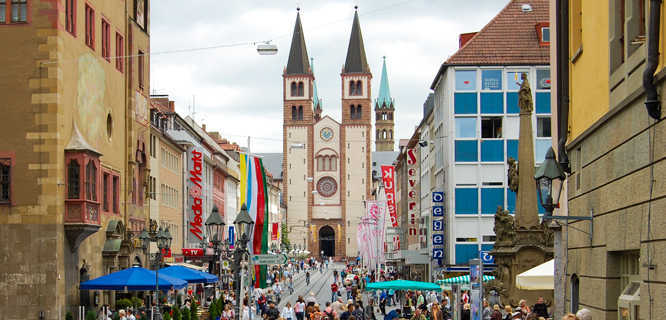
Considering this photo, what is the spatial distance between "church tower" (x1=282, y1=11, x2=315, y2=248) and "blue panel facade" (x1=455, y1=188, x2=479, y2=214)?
99207 mm

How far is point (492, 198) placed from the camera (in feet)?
190

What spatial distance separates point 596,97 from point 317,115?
578ft

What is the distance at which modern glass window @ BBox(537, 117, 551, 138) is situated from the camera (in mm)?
57281

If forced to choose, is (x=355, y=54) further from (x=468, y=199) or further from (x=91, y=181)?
(x=91, y=181)

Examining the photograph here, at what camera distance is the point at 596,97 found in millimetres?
13992

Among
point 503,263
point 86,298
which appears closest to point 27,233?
point 86,298

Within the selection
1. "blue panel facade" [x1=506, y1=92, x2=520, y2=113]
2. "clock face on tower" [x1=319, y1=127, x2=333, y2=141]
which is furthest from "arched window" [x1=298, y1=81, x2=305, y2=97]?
"blue panel facade" [x1=506, y1=92, x2=520, y2=113]

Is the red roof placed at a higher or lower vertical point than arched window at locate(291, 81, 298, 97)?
lower

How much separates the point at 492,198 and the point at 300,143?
104 metres

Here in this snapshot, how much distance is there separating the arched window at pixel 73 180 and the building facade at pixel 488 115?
85.4ft

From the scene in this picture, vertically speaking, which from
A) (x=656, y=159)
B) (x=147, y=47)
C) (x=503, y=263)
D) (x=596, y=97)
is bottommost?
(x=503, y=263)

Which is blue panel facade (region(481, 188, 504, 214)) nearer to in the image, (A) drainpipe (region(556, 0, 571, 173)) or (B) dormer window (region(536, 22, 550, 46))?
(B) dormer window (region(536, 22, 550, 46))

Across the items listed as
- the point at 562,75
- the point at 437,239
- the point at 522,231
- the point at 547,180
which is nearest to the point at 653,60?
the point at 547,180

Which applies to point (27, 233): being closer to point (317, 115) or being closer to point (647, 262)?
point (647, 262)
